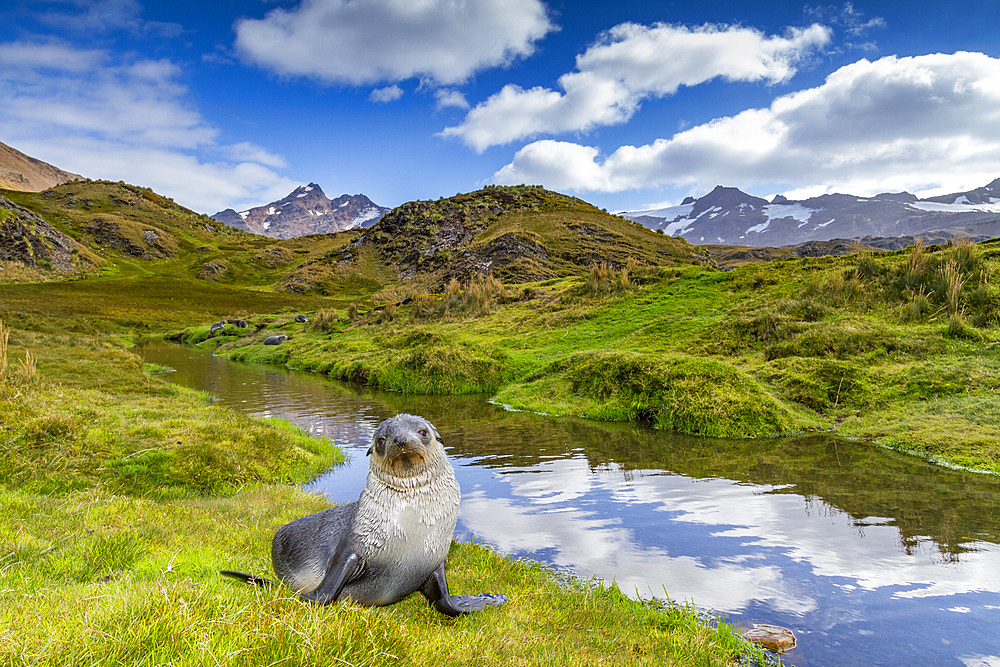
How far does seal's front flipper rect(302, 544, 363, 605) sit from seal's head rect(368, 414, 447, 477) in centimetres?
74

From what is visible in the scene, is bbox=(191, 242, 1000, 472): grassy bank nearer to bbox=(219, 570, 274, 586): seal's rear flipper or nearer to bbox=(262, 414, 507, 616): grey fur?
bbox=(262, 414, 507, 616): grey fur

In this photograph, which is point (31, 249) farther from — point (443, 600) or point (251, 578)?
point (443, 600)

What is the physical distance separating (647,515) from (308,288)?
101 meters

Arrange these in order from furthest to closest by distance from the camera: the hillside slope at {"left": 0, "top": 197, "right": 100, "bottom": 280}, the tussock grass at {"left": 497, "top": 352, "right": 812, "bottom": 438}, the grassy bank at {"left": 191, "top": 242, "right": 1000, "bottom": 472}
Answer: the hillside slope at {"left": 0, "top": 197, "right": 100, "bottom": 280}
the tussock grass at {"left": 497, "top": 352, "right": 812, "bottom": 438}
the grassy bank at {"left": 191, "top": 242, "right": 1000, "bottom": 472}

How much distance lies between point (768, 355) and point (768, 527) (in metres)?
12.1

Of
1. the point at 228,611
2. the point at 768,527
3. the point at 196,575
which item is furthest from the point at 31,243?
the point at 768,527

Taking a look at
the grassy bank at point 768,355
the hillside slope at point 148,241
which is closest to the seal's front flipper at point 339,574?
the grassy bank at point 768,355

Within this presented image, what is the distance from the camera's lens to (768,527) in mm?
8234

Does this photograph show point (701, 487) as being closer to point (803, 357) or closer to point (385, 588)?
point (385, 588)

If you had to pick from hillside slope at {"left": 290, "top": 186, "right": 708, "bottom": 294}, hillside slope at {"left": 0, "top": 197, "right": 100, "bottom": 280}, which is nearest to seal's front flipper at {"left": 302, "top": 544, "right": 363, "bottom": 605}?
hillside slope at {"left": 290, "top": 186, "right": 708, "bottom": 294}

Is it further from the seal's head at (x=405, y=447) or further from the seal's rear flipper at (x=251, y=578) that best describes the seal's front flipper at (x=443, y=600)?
the seal's rear flipper at (x=251, y=578)

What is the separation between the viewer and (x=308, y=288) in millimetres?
101000

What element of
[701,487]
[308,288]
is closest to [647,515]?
[701,487]

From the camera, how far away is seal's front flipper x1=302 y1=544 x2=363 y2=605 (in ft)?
13.3
